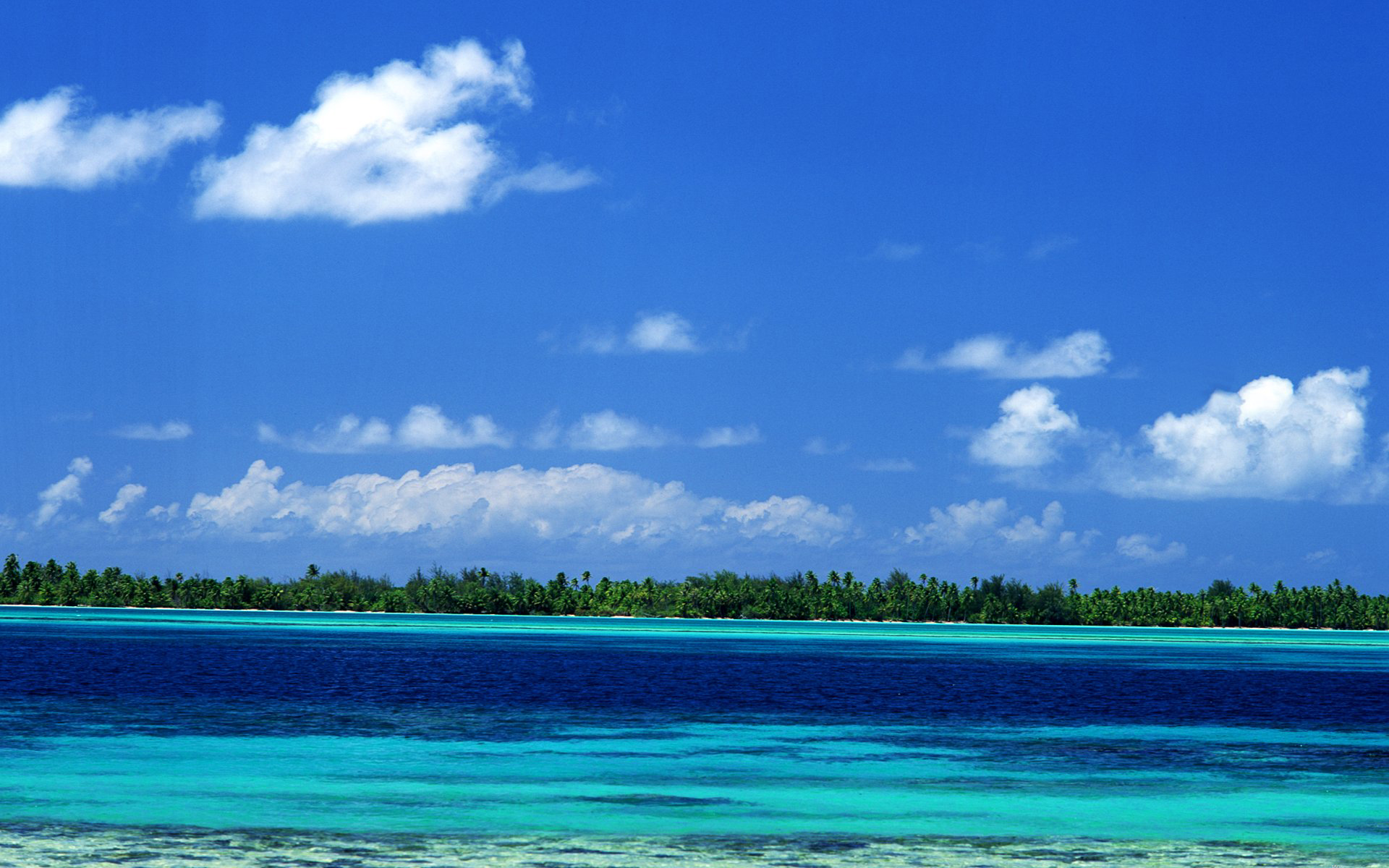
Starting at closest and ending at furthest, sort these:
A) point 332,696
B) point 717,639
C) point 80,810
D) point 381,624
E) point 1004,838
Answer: point 1004,838
point 80,810
point 332,696
point 717,639
point 381,624

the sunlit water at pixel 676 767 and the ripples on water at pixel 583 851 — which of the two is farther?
the sunlit water at pixel 676 767

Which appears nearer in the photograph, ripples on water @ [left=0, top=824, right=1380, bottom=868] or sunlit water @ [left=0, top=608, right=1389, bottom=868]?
ripples on water @ [left=0, top=824, right=1380, bottom=868]

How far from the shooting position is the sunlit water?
23.0m

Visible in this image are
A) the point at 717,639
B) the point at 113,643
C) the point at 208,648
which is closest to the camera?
the point at 208,648

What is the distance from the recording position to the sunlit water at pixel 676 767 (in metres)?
23.0

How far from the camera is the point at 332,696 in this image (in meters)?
54.5

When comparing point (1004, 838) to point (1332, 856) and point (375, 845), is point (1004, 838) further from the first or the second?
point (375, 845)

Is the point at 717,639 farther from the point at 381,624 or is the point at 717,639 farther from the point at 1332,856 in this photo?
the point at 1332,856

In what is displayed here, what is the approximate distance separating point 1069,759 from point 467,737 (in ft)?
49.5

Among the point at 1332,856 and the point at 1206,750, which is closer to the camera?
the point at 1332,856

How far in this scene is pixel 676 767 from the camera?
→ 33.5m

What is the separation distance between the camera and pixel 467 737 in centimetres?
3972

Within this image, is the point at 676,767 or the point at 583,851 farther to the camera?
the point at 676,767

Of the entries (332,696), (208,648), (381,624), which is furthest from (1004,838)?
(381,624)
